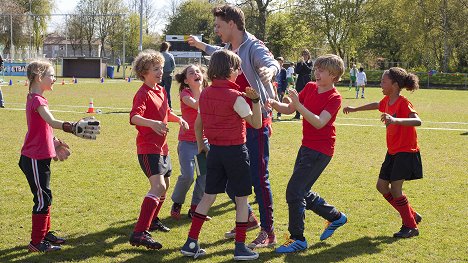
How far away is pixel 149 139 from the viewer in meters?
5.39

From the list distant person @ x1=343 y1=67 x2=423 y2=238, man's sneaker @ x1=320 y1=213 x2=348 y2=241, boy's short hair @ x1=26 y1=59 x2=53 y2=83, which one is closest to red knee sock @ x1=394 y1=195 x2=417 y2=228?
distant person @ x1=343 y1=67 x2=423 y2=238

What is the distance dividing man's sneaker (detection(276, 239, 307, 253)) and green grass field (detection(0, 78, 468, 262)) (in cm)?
10

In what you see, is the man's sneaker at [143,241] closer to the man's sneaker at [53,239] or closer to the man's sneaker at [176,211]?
the man's sneaker at [53,239]

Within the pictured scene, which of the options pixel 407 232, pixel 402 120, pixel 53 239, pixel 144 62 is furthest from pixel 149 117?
pixel 407 232

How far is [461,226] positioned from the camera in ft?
20.8

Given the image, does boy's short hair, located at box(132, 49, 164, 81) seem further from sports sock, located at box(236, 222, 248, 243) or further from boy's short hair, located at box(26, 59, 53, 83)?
sports sock, located at box(236, 222, 248, 243)

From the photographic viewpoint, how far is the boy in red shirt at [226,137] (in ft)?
16.2

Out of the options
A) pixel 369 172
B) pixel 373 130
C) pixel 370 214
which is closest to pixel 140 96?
pixel 370 214

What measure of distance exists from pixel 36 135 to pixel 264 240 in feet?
7.84

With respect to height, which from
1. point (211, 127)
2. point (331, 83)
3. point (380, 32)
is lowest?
point (211, 127)

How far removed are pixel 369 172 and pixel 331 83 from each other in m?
4.39

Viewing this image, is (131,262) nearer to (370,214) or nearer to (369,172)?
(370,214)

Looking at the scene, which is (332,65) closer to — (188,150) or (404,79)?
(404,79)

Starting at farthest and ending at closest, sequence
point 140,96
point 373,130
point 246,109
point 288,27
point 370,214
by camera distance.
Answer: point 288,27, point 373,130, point 370,214, point 140,96, point 246,109
